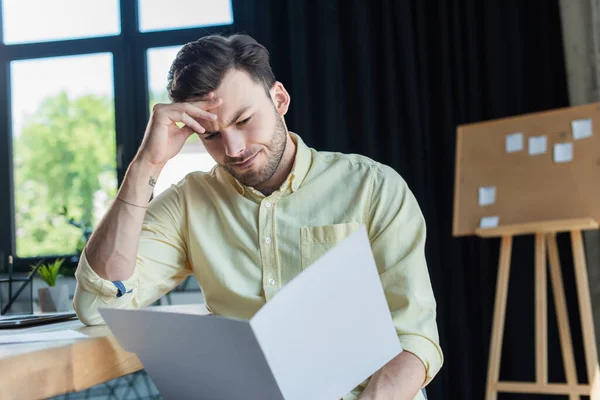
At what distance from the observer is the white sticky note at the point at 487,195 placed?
3059 mm

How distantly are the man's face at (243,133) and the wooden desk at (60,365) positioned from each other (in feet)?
1.37

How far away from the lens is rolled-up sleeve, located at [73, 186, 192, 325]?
4.40ft

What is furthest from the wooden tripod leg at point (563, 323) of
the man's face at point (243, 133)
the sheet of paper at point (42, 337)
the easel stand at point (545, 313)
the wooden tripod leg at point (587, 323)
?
the sheet of paper at point (42, 337)

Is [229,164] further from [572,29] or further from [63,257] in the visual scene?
[63,257]

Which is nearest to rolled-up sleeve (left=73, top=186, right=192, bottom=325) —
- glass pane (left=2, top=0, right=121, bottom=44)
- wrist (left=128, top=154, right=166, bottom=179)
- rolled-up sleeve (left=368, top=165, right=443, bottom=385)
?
wrist (left=128, top=154, right=166, bottom=179)

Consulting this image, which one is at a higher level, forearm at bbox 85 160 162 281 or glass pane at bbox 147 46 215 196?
glass pane at bbox 147 46 215 196

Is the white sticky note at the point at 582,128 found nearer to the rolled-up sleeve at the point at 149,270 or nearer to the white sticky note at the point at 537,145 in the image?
the white sticky note at the point at 537,145

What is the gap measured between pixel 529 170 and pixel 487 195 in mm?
198

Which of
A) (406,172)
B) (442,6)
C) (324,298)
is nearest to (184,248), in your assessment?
(324,298)

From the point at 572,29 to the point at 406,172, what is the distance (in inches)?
38.9

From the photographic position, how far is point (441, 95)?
356cm

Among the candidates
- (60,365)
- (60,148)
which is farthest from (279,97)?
(60,148)

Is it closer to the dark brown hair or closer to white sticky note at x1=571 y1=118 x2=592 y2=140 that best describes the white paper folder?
the dark brown hair

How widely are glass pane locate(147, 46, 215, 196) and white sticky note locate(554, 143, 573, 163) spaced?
1765 millimetres
